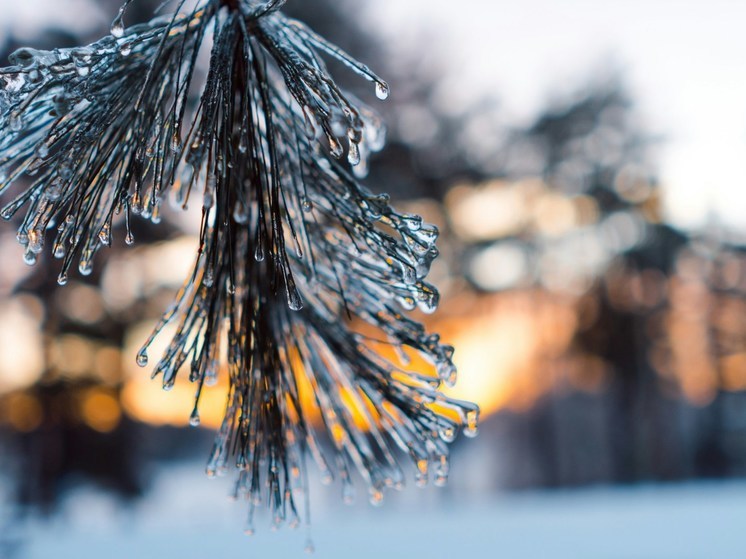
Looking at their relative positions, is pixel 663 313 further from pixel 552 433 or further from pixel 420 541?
pixel 420 541

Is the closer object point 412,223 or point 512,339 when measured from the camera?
point 412,223

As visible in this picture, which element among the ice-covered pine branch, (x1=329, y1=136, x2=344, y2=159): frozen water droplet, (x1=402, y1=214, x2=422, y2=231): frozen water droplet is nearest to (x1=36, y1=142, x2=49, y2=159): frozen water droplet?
the ice-covered pine branch

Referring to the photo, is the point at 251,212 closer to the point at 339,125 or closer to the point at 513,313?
the point at 339,125

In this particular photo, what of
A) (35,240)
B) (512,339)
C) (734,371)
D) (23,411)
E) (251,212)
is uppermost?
(512,339)

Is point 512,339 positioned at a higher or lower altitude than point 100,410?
higher

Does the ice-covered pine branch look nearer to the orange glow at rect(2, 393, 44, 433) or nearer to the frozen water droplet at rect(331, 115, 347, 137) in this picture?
the frozen water droplet at rect(331, 115, 347, 137)

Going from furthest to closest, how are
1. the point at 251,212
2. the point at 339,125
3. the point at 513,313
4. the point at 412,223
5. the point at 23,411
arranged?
the point at 513,313 → the point at 23,411 → the point at 251,212 → the point at 412,223 → the point at 339,125

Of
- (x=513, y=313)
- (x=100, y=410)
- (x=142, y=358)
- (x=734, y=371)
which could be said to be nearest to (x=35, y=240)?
(x=142, y=358)
